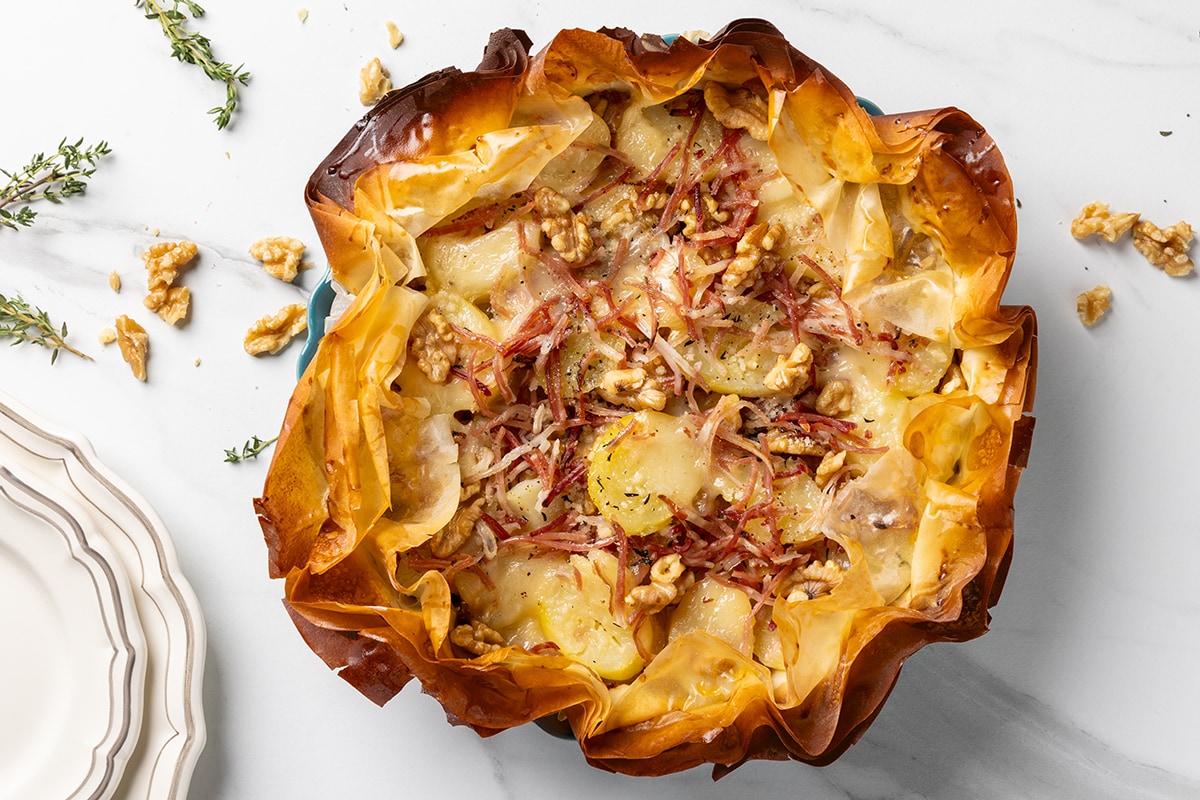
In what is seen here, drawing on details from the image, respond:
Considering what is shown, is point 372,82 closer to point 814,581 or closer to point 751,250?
point 751,250

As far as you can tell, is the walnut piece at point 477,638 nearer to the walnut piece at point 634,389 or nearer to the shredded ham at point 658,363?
the shredded ham at point 658,363

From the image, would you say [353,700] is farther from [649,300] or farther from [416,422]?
[649,300]

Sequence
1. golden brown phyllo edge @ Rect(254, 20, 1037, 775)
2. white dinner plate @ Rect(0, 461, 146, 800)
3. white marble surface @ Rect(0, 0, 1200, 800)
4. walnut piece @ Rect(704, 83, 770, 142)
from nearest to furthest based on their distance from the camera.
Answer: golden brown phyllo edge @ Rect(254, 20, 1037, 775) → walnut piece @ Rect(704, 83, 770, 142) → white dinner plate @ Rect(0, 461, 146, 800) → white marble surface @ Rect(0, 0, 1200, 800)

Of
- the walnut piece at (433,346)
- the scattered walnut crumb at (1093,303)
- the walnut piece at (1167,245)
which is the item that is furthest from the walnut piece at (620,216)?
the walnut piece at (1167,245)

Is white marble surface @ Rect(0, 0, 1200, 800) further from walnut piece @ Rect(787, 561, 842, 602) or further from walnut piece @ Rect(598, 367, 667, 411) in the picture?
walnut piece @ Rect(598, 367, 667, 411)

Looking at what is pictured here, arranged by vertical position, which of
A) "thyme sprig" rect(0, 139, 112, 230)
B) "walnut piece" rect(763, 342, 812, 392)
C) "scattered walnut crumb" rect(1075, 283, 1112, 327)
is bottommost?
"walnut piece" rect(763, 342, 812, 392)

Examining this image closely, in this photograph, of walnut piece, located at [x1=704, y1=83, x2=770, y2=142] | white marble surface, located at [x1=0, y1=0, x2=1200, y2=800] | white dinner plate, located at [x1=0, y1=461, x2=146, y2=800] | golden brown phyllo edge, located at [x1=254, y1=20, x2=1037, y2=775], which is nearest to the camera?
golden brown phyllo edge, located at [x1=254, y1=20, x2=1037, y2=775]

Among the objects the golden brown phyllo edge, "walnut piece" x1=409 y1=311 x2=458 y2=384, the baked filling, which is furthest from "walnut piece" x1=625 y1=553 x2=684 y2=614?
"walnut piece" x1=409 y1=311 x2=458 y2=384
